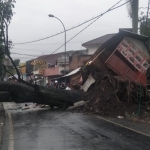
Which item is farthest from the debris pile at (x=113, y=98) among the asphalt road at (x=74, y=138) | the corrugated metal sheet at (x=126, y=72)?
the asphalt road at (x=74, y=138)

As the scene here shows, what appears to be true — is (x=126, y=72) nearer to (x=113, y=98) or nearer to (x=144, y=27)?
(x=113, y=98)

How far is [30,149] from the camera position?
794 centimetres

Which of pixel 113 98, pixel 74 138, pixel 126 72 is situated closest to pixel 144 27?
pixel 126 72

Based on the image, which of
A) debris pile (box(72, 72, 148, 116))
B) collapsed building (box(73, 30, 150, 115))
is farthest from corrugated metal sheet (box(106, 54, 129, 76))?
debris pile (box(72, 72, 148, 116))

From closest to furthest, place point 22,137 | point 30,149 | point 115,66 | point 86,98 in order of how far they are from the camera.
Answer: point 30,149 → point 22,137 → point 115,66 → point 86,98

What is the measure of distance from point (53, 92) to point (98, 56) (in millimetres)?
3788

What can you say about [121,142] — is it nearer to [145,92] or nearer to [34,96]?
[145,92]

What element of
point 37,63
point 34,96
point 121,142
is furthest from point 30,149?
point 37,63

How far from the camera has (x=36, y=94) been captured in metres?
19.3

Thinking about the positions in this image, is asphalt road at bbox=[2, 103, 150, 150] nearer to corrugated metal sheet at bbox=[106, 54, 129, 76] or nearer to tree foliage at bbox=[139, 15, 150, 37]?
corrugated metal sheet at bbox=[106, 54, 129, 76]

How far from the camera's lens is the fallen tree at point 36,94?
18.6 m

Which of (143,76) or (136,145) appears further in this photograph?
(143,76)

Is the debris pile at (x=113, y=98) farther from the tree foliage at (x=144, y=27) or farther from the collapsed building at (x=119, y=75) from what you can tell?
the tree foliage at (x=144, y=27)

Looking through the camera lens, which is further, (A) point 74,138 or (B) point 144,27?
(B) point 144,27
